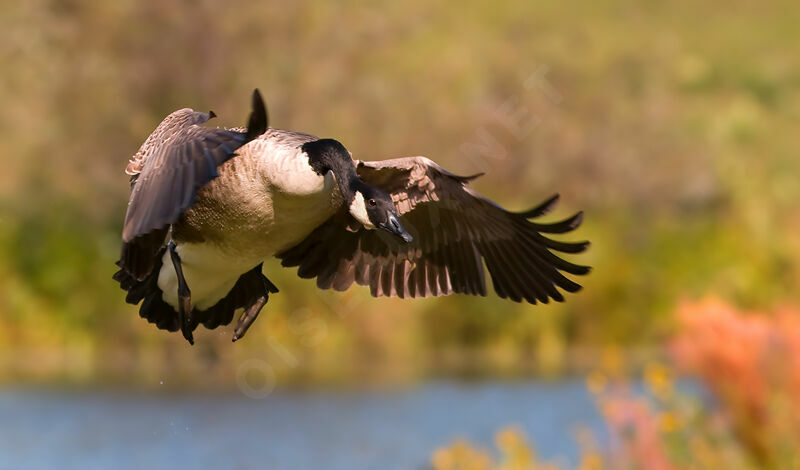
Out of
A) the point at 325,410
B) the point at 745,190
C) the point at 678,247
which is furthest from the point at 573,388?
the point at 745,190

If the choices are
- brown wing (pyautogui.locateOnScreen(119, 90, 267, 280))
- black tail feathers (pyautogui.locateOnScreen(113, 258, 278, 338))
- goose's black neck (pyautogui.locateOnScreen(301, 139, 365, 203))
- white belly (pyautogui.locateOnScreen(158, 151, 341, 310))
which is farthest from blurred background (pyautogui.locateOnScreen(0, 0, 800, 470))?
brown wing (pyautogui.locateOnScreen(119, 90, 267, 280))

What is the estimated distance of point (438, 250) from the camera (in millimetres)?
5520

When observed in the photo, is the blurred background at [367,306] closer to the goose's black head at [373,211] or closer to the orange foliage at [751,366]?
the orange foliage at [751,366]

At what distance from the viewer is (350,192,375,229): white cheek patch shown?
4.18 m

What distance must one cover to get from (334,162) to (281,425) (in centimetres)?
1154

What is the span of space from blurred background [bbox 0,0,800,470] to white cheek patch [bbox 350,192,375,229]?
430 centimetres

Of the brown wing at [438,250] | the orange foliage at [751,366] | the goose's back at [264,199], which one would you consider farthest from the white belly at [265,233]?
the orange foliage at [751,366]

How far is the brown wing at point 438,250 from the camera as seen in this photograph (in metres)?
5.14

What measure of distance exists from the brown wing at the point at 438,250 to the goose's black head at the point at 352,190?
31.3 inches

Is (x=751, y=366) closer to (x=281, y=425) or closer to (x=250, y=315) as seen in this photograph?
(x=250, y=315)

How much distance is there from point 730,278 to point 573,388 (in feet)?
27.0

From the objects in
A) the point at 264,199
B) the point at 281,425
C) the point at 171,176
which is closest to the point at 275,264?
the point at 281,425

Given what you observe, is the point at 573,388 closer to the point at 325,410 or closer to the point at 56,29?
the point at 325,410

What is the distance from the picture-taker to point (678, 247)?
2742 centimetres
